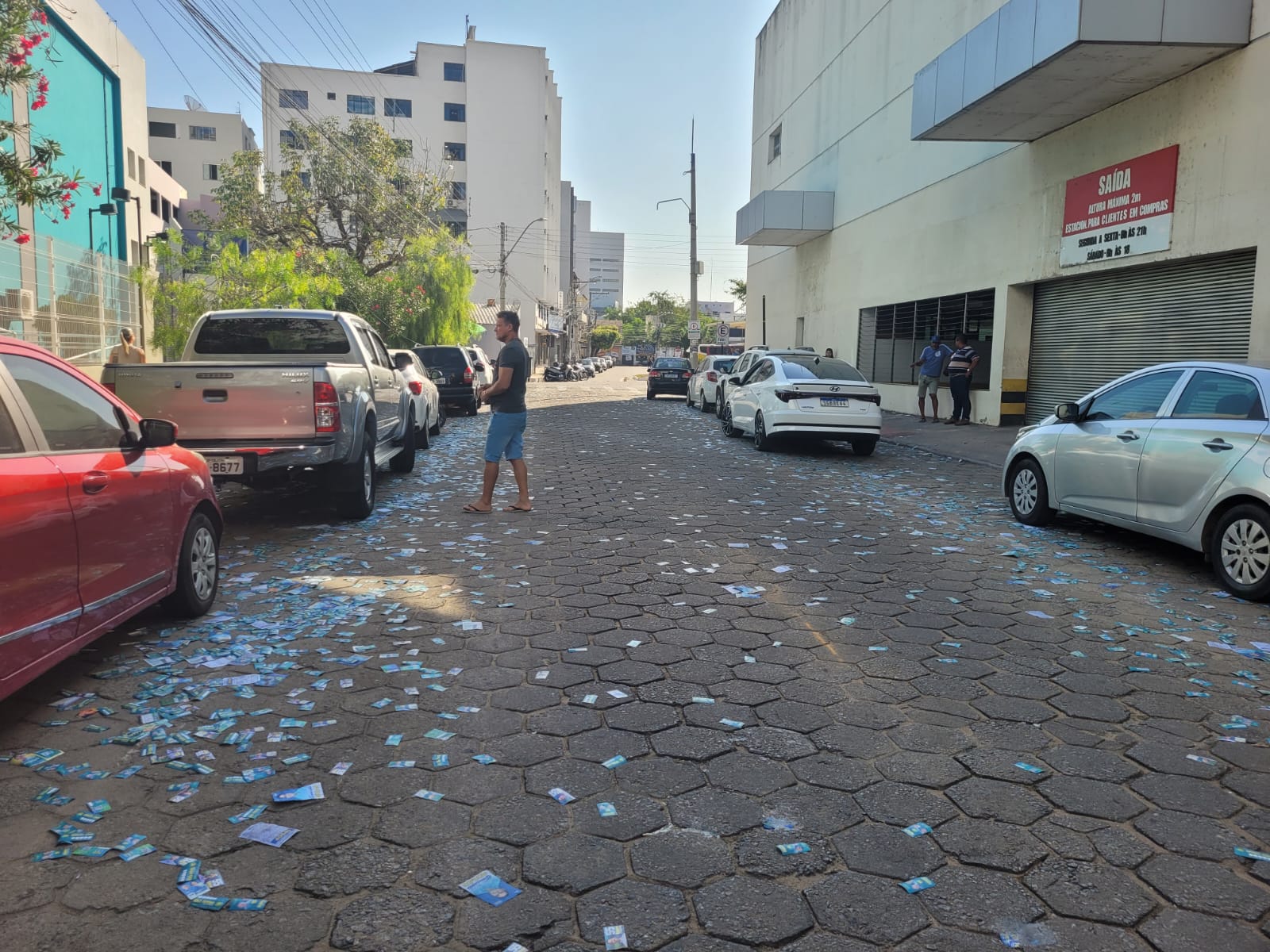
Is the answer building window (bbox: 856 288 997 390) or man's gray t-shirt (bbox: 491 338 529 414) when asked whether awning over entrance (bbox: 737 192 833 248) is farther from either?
man's gray t-shirt (bbox: 491 338 529 414)

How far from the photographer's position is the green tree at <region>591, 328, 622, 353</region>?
463 ft

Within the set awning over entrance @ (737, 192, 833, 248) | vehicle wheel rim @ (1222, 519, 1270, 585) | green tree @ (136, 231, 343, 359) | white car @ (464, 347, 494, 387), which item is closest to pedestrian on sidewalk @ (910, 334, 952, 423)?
awning over entrance @ (737, 192, 833, 248)

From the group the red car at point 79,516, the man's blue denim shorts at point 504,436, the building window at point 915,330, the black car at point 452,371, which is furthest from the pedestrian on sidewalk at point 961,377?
the red car at point 79,516

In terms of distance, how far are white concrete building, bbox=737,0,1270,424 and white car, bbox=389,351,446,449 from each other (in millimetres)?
9579

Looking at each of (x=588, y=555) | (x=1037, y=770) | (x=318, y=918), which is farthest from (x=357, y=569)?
(x=1037, y=770)

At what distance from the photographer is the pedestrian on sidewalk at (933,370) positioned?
19562 millimetres

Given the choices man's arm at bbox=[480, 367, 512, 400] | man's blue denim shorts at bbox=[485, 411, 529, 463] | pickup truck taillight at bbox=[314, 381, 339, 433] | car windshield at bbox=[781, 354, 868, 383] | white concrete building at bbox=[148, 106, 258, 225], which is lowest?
man's blue denim shorts at bbox=[485, 411, 529, 463]

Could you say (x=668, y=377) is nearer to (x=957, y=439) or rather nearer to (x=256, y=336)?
(x=957, y=439)

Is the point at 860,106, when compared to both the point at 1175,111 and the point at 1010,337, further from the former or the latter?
the point at 1175,111

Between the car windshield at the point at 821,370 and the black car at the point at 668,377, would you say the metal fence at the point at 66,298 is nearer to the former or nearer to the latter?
the car windshield at the point at 821,370

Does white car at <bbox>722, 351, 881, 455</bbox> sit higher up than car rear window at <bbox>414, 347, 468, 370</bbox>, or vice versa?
car rear window at <bbox>414, 347, 468, 370</bbox>

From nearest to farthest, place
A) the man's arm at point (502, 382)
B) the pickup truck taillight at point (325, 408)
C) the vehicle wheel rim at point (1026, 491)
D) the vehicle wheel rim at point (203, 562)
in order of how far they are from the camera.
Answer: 1. the vehicle wheel rim at point (203, 562)
2. the pickup truck taillight at point (325, 408)
3. the man's arm at point (502, 382)
4. the vehicle wheel rim at point (1026, 491)

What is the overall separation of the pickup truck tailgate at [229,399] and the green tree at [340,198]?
2605cm

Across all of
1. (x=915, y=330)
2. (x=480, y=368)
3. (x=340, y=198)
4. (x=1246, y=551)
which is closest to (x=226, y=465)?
(x=1246, y=551)
